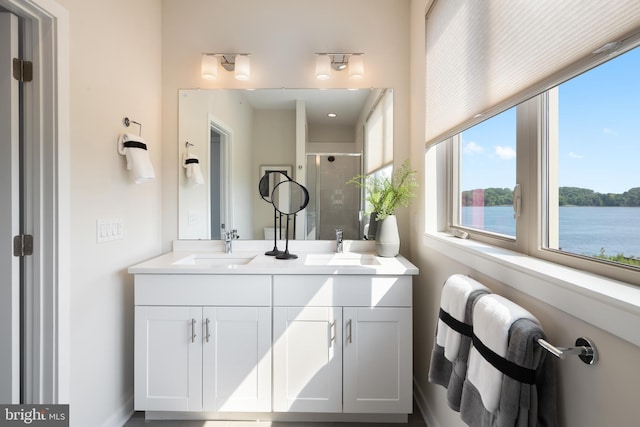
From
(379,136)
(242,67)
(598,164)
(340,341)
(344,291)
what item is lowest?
(340,341)

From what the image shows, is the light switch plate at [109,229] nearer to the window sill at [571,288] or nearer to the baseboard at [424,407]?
the window sill at [571,288]

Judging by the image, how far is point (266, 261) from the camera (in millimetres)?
1861

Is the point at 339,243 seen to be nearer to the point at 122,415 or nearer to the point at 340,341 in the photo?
the point at 340,341

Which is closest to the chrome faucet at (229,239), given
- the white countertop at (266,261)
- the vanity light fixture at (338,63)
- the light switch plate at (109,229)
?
the white countertop at (266,261)

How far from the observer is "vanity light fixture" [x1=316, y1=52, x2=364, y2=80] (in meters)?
2.09

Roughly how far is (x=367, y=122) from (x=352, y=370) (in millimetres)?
1567

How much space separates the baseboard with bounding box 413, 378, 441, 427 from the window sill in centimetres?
103

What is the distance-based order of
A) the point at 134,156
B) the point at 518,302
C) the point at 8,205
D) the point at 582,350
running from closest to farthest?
the point at 582,350
the point at 518,302
the point at 8,205
the point at 134,156

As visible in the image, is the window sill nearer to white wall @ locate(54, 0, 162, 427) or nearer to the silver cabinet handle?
the silver cabinet handle

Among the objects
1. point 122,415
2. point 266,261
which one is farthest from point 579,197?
point 122,415

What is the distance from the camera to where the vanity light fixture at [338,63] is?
6.86ft

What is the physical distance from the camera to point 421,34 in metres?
1.88

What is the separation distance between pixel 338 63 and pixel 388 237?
1.21 meters

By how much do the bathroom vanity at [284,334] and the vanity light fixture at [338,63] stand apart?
1296 mm
